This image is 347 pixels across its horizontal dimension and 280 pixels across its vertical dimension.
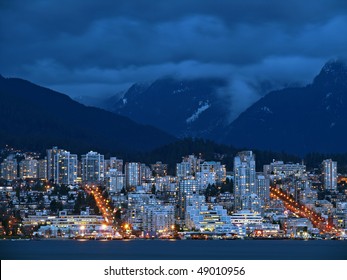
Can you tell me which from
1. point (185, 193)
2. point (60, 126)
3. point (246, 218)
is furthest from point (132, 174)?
point (60, 126)

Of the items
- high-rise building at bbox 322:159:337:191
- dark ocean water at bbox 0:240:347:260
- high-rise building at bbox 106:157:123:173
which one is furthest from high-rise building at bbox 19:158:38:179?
dark ocean water at bbox 0:240:347:260

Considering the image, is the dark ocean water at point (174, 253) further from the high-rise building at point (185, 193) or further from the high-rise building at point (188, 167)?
the high-rise building at point (188, 167)

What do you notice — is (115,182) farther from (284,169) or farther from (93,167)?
(284,169)

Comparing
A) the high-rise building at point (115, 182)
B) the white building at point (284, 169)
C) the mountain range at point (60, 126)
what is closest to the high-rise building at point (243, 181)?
the white building at point (284, 169)

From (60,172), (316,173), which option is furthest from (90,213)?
(316,173)

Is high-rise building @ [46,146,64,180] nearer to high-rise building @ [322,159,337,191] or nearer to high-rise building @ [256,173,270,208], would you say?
high-rise building @ [256,173,270,208]

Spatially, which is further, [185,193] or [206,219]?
[185,193]
